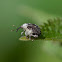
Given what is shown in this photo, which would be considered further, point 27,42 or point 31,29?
point 27,42

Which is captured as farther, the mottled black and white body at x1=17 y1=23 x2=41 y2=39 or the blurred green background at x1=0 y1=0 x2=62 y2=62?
Result: the blurred green background at x1=0 y1=0 x2=62 y2=62

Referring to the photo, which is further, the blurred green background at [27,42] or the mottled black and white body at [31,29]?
the blurred green background at [27,42]

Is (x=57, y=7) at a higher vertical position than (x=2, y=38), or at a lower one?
higher

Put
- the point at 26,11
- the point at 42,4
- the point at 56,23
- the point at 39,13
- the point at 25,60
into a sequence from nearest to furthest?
the point at 56,23
the point at 39,13
the point at 26,11
the point at 25,60
the point at 42,4

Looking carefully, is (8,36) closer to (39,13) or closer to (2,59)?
(2,59)

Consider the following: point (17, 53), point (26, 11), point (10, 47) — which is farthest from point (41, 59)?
point (26, 11)

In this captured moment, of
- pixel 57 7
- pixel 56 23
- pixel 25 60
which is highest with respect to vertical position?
pixel 57 7

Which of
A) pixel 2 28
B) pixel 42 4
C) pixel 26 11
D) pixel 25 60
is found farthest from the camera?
pixel 2 28

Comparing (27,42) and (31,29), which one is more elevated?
(31,29)
